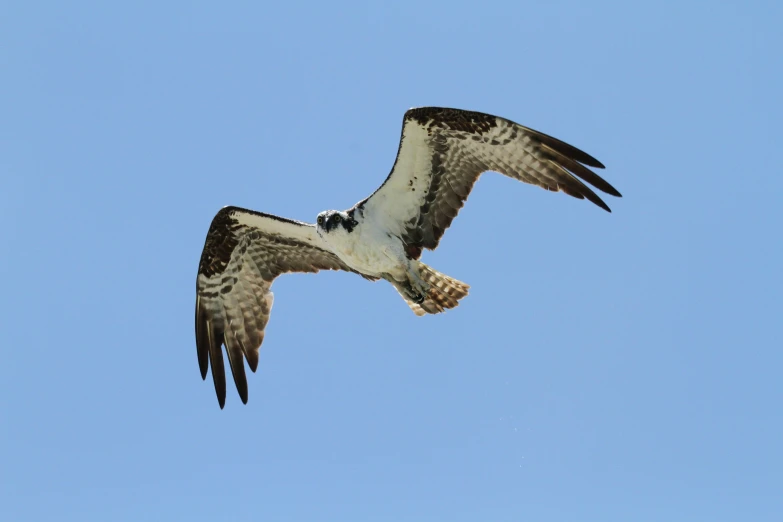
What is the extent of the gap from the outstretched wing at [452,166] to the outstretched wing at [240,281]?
142 centimetres

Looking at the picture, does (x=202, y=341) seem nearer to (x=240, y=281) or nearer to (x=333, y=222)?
(x=240, y=281)

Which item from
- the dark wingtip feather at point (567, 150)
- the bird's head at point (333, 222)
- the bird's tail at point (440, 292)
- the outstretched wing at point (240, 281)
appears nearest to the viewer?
the dark wingtip feather at point (567, 150)

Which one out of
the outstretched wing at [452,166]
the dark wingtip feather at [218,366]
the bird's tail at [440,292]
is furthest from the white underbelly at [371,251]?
the dark wingtip feather at [218,366]

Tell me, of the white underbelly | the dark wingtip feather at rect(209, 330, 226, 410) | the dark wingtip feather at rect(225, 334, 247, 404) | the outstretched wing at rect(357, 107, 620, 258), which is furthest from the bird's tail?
the dark wingtip feather at rect(209, 330, 226, 410)

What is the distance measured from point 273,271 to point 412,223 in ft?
7.72

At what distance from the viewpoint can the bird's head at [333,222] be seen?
453 inches

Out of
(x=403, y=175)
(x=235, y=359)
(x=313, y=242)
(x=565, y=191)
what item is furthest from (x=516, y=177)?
(x=235, y=359)

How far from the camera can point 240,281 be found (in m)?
13.2

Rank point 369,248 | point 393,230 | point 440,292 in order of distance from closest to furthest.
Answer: point 369,248 → point 393,230 → point 440,292

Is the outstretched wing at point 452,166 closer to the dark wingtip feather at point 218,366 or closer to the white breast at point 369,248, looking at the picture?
the white breast at point 369,248

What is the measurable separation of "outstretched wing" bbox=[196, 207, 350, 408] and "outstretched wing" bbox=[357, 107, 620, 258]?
4.66 feet

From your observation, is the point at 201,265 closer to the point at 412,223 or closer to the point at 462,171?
the point at 412,223

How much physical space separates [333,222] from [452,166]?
1638mm

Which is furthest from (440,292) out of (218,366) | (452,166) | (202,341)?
(202,341)
